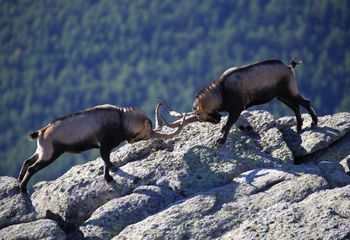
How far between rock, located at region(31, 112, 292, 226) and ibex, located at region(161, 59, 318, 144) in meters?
0.76

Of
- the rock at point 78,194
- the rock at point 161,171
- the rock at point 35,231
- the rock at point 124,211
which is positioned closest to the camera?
the rock at point 35,231

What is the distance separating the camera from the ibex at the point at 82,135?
23.2 metres

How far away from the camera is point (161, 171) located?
22.7 m

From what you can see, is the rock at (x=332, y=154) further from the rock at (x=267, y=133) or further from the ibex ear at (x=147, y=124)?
the ibex ear at (x=147, y=124)

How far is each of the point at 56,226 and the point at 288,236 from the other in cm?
574

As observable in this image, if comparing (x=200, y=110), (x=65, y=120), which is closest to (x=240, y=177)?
(x=200, y=110)

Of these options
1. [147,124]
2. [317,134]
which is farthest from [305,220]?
[147,124]

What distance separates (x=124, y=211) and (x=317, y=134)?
6.15 m

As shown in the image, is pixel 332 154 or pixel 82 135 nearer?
pixel 332 154

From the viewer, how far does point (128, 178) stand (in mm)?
22641

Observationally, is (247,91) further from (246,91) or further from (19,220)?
(19,220)

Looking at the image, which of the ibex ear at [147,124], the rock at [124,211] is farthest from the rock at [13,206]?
the ibex ear at [147,124]

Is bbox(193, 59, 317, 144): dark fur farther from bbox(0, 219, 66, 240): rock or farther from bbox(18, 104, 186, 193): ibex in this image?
bbox(0, 219, 66, 240): rock

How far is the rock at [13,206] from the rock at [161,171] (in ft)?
1.29
